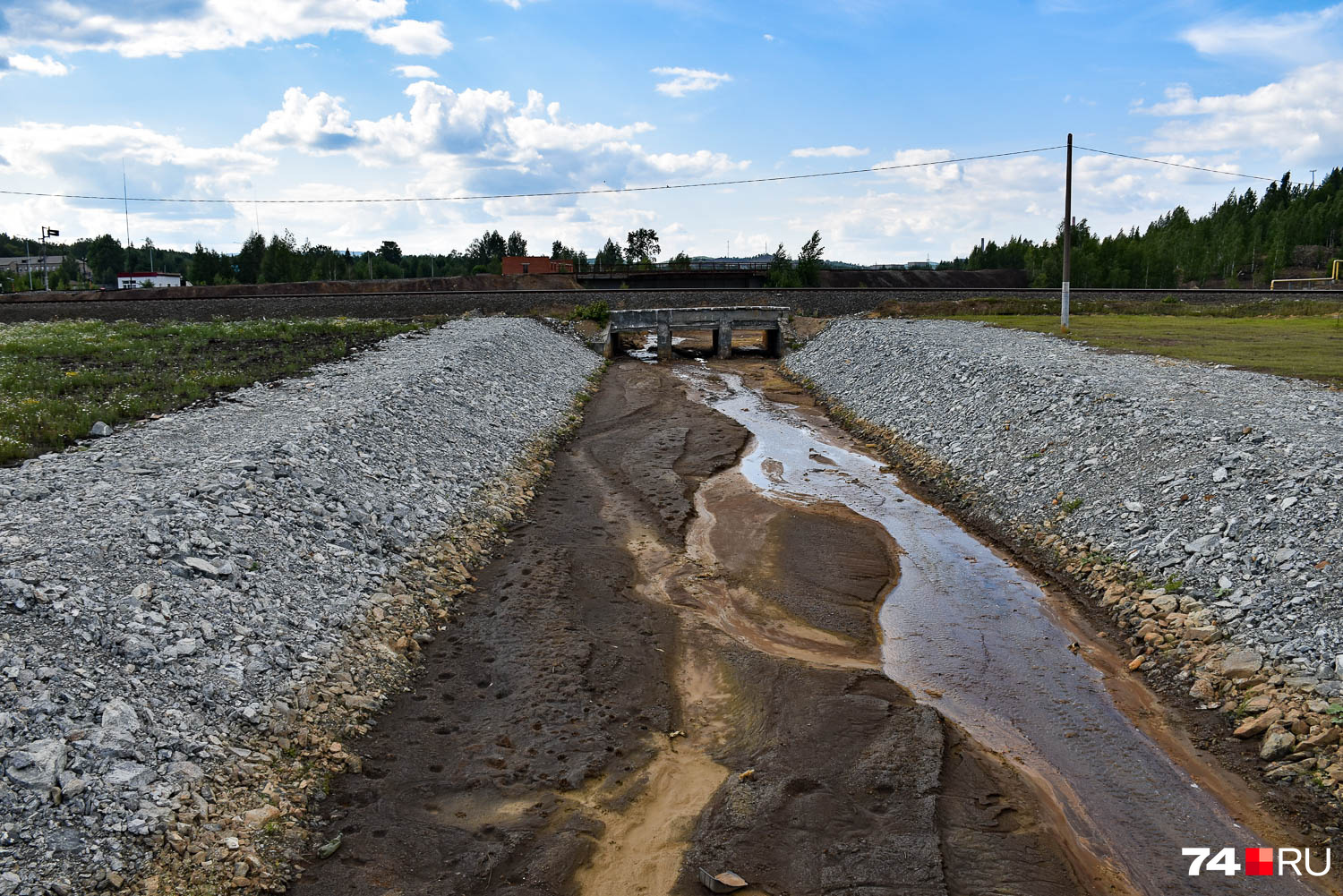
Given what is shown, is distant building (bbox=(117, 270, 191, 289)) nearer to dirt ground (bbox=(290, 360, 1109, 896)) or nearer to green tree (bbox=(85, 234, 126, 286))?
green tree (bbox=(85, 234, 126, 286))

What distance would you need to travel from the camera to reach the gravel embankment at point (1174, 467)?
1197 centimetres

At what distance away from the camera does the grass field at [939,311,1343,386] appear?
26656 mm

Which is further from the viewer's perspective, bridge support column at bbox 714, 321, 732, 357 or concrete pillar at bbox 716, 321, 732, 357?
concrete pillar at bbox 716, 321, 732, 357

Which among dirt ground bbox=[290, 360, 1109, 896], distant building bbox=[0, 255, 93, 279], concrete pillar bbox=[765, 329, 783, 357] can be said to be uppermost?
distant building bbox=[0, 255, 93, 279]

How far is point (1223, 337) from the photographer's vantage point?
120 feet

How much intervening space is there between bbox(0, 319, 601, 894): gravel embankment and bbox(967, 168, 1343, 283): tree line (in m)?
95.8

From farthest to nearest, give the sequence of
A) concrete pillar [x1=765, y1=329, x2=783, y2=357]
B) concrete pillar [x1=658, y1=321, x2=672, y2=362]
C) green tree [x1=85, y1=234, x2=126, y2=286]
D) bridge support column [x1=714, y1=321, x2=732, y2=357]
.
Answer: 1. green tree [x1=85, y1=234, x2=126, y2=286]
2. concrete pillar [x1=765, y1=329, x2=783, y2=357]
3. bridge support column [x1=714, y1=321, x2=732, y2=357]
4. concrete pillar [x1=658, y1=321, x2=672, y2=362]

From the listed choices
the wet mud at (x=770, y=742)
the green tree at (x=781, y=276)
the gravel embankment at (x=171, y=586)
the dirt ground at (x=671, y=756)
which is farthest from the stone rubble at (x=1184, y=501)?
the green tree at (x=781, y=276)

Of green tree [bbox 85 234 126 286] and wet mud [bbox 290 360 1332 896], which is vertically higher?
green tree [bbox 85 234 126 286]

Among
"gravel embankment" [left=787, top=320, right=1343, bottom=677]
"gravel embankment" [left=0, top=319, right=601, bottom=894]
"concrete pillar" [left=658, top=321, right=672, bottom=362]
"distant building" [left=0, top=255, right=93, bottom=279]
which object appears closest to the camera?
"gravel embankment" [left=0, top=319, right=601, bottom=894]

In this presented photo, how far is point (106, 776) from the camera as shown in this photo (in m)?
7.68

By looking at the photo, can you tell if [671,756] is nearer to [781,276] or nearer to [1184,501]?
[1184,501]

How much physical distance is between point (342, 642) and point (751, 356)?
150 feet

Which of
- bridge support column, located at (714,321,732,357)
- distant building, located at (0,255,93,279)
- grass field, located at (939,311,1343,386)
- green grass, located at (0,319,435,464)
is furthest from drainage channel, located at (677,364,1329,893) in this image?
distant building, located at (0,255,93,279)
